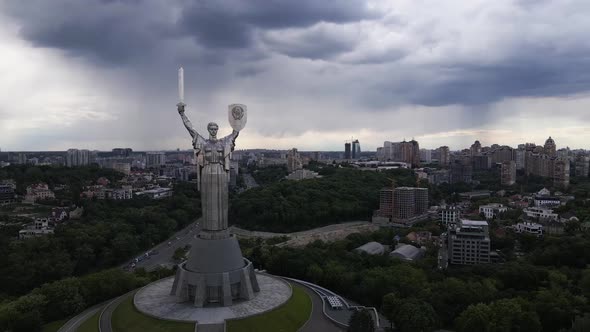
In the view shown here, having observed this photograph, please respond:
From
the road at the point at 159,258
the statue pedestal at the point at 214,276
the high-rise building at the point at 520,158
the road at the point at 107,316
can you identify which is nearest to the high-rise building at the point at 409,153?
the high-rise building at the point at 520,158

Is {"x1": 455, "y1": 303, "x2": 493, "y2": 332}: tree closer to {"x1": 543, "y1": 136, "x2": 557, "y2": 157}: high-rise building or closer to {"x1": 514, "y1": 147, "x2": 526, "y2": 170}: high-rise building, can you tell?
{"x1": 514, "y1": 147, "x2": 526, "y2": 170}: high-rise building

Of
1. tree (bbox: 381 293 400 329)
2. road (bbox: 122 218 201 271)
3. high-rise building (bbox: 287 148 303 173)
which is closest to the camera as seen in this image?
tree (bbox: 381 293 400 329)

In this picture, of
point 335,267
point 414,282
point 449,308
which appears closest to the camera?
point 449,308

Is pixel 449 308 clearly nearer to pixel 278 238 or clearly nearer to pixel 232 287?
pixel 232 287

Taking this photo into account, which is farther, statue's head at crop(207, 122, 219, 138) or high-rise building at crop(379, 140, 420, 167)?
high-rise building at crop(379, 140, 420, 167)

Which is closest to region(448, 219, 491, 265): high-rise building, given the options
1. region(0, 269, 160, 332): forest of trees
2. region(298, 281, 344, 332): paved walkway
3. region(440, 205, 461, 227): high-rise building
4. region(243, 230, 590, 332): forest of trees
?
region(243, 230, 590, 332): forest of trees

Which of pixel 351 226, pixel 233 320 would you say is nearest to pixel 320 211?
pixel 351 226
